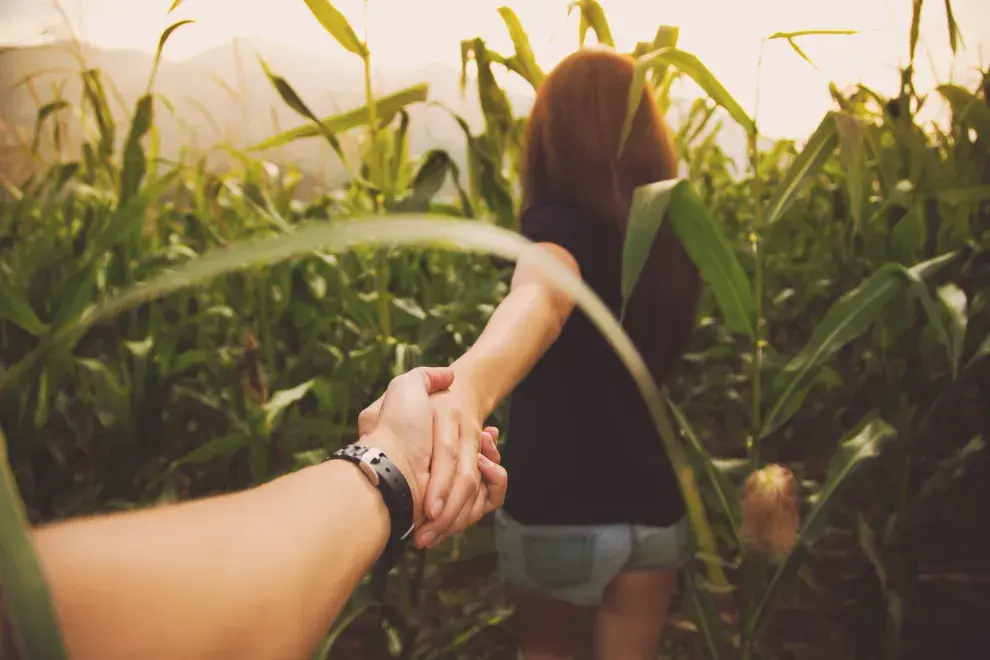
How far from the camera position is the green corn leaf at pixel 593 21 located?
2.48ft

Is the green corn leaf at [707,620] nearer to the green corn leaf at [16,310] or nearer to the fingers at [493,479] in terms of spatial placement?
the fingers at [493,479]

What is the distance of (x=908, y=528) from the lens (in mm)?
873

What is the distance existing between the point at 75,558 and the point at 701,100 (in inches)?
39.2

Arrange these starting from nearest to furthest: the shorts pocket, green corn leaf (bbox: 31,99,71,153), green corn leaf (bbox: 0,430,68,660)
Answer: green corn leaf (bbox: 0,430,68,660), the shorts pocket, green corn leaf (bbox: 31,99,71,153)

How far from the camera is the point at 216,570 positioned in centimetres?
25

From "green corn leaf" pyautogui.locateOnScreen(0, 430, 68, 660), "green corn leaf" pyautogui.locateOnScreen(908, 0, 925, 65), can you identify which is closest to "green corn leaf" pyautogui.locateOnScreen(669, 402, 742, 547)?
"green corn leaf" pyautogui.locateOnScreen(908, 0, 925, 65)

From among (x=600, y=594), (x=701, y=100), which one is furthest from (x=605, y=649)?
(x=701, y=100)

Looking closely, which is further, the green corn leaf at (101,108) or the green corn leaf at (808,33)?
the green corn leaf at (101,108)

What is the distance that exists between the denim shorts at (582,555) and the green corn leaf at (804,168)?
1.45 ft

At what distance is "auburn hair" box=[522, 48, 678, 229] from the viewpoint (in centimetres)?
80

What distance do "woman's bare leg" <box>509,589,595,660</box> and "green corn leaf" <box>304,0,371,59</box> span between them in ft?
2.24

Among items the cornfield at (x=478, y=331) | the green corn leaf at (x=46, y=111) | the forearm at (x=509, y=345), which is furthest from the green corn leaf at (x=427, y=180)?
the green corn leaf at (x=46, y=111)

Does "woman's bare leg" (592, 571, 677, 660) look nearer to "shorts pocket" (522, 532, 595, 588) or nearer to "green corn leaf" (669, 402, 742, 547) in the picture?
"shorts pocket" (522, 532, 595, 588)

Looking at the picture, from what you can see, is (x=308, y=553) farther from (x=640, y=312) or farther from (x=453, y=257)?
(x=453, y=257)
